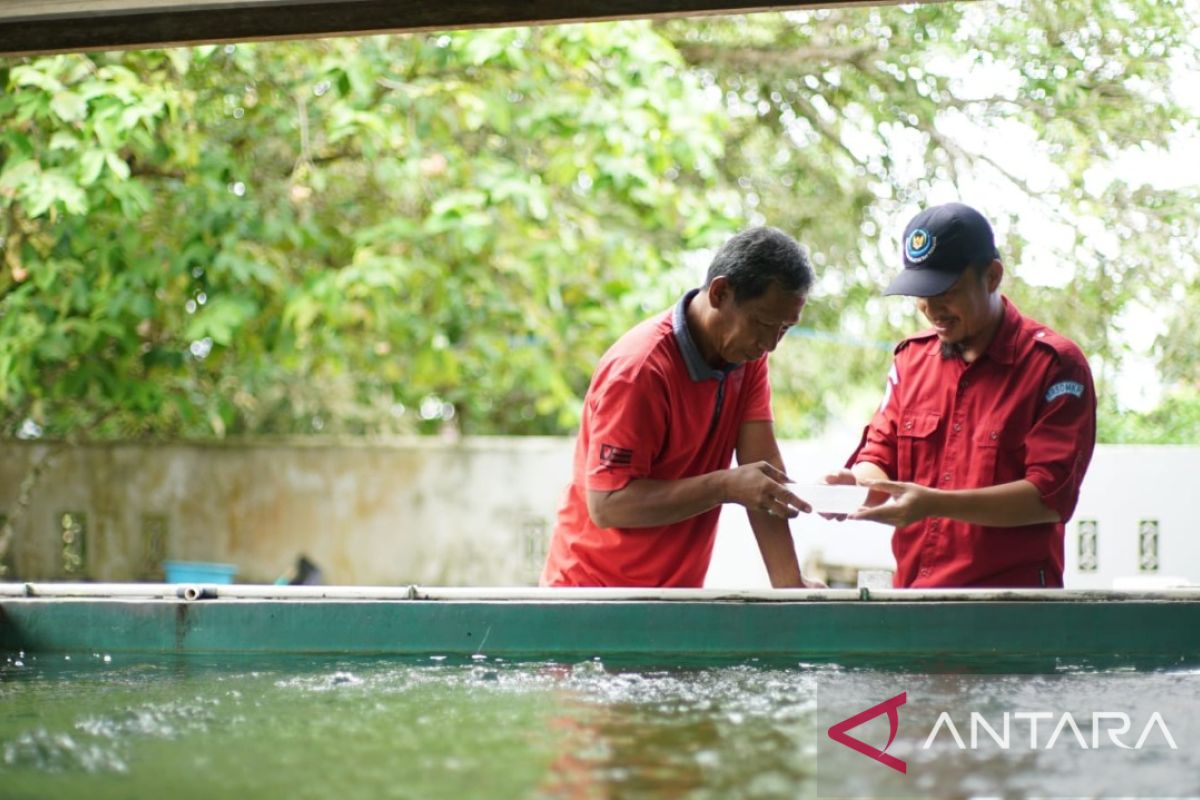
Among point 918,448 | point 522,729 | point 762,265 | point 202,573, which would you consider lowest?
point 202,573

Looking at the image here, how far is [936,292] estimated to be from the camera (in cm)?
266

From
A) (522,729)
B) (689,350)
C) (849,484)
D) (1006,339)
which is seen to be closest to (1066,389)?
(1006,339)

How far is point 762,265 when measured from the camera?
8.33 ft

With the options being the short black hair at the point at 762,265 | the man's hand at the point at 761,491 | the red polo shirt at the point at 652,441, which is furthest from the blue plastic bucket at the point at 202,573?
the short black hair at the point at 762,265

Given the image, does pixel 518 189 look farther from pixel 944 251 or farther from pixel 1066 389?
pixel 1066 389

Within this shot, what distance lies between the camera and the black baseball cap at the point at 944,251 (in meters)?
2.67

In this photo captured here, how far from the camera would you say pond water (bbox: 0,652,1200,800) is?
1.70 meters

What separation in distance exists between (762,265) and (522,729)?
1087 mm

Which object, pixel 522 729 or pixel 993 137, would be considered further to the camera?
pixel 993 137

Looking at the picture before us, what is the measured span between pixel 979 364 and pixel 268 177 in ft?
13.9

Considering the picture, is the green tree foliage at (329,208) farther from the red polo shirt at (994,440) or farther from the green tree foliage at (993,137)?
the red polo shirt at (994,440)

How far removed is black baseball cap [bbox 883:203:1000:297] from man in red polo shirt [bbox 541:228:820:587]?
269mm

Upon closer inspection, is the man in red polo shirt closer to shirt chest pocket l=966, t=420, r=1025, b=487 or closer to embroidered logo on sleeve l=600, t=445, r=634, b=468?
embroidered logo on sleeve l=600, t=445, r=634, b=468

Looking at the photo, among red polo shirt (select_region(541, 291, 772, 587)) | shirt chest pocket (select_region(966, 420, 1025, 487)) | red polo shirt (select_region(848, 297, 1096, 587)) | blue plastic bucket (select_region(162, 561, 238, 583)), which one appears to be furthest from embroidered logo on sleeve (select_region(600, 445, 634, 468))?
blue plastic bucket (select_region(162, 561, 238, 583))
